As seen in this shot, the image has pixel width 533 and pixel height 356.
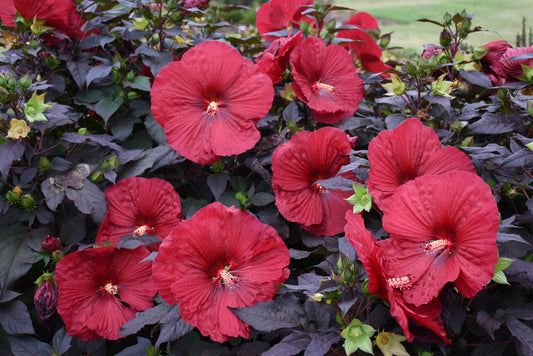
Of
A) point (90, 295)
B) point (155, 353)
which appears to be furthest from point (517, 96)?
point (90, 295)

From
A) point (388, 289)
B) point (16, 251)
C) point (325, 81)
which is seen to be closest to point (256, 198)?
point (325, 81)

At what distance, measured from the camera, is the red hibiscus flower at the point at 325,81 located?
3.90ft

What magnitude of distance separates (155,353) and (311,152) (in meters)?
0.54

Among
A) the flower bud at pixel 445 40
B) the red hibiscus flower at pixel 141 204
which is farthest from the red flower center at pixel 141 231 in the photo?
the flower bud at pixel 445 40

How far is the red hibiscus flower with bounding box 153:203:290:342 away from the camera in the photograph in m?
0.90

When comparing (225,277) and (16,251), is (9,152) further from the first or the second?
(225,277)

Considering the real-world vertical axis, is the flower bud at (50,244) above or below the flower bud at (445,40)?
below

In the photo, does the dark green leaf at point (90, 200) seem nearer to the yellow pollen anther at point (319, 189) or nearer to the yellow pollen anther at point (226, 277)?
the yellow pollen anther at point (226, 277)

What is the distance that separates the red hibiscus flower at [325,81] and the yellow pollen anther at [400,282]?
20.8 inches

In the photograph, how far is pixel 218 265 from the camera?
0.98 meters

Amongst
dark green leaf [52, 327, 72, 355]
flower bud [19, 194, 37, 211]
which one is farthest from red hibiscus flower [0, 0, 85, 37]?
dark green leaf [52, 327, 72, 355]

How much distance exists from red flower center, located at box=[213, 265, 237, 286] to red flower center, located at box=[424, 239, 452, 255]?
14.8 inches

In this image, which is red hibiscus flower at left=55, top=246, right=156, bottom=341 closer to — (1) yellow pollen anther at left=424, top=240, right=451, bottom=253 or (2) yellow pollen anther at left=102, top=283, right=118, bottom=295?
(2) yellow pollen anther at left=102, top=283, right=118, bottom=295

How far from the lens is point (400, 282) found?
0.78 meters
